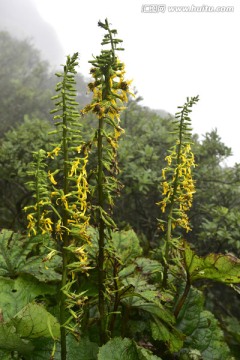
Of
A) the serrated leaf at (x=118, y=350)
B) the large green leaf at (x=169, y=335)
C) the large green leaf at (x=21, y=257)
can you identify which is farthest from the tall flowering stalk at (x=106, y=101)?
the large green leaf at (x=21, y=257)

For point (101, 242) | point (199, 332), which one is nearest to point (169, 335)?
point (199, 332)

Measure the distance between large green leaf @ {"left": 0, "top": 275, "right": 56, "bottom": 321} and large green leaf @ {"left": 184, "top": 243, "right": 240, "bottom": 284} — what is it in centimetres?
110

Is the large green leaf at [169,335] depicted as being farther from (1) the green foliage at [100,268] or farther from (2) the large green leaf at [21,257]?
(2) the large green leaf at [21,257]

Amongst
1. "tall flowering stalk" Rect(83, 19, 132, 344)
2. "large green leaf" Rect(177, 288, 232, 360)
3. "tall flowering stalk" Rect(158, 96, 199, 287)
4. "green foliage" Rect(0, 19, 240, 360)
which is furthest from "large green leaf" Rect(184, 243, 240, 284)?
"tall flowering stalk" Rect(83, 19, 132, 344)

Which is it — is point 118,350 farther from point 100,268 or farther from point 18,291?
point 18,291

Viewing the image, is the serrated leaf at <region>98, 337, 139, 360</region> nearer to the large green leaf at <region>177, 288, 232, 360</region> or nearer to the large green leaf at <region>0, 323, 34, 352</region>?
the large green leaf at <region>0, 323, 34, 352</region>

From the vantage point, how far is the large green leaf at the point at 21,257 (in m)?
2.63

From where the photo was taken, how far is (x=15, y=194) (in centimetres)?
644

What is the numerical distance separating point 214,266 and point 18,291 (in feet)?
4.87

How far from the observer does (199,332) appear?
276 centimetres

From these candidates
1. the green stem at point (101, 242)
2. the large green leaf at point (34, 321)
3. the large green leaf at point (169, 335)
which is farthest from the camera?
the large green leaf at point (169, 335)

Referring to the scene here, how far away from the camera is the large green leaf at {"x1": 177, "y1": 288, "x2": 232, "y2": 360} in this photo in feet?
8.63

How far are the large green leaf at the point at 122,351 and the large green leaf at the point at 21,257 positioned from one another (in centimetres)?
76

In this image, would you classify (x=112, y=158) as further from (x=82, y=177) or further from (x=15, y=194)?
(x=15, y=194)
